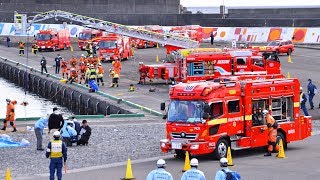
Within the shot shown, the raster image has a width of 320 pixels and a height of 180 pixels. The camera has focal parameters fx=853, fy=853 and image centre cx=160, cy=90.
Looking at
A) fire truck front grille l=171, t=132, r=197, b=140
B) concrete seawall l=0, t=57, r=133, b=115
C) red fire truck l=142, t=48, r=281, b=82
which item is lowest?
concrete seawall l=0, t=57, r=133, b=115

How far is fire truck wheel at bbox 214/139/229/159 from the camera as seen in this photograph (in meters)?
27.1

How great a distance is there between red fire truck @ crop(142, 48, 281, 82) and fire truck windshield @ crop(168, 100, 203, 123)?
21523 mm

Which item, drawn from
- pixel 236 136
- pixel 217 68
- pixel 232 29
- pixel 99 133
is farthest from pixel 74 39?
pixel 236 136

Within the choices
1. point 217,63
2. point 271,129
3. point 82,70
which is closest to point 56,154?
point 271,129

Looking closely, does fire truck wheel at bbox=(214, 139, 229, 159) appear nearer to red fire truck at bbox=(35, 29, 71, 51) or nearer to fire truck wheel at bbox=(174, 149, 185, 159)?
fire truck wheel at bbox=(174, 149, 185, 159)

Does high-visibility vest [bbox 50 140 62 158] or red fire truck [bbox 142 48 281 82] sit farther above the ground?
red fire truck [bbox 142 48 281 82]

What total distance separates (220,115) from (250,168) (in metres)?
2.39

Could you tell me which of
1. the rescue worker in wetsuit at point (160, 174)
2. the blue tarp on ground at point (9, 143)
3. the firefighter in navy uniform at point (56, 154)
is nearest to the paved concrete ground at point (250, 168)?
the firefighter in navy uniform at point (56, 154)

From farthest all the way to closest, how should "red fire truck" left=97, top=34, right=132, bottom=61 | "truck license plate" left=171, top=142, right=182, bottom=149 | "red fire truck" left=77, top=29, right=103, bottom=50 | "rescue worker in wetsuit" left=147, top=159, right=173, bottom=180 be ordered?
"red fire truck" left=77, top=29, right=103, bottom=50
"red fire truck" left=97, top=34, right=132, bottom=61
"truck license plate" left=171, top=142, right=182, bottom=149
"rescue worker in wetsuit" left=147, top=159, right=173, bottom=180

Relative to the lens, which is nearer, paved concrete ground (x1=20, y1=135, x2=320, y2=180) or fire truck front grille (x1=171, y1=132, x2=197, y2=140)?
paved concrete ground (x1=20, y1=135, x2=320, y2=180)

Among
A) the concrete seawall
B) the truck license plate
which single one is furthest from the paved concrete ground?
the concrete seawall

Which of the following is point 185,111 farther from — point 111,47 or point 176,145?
point 111,47

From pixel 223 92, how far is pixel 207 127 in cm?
132

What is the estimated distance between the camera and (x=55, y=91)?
59.9 m
